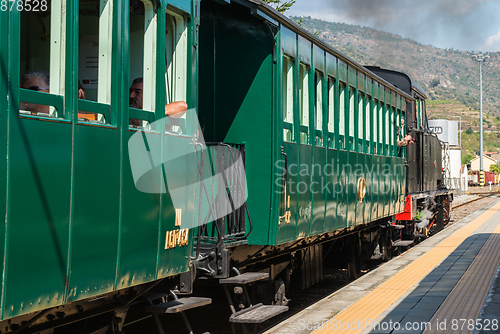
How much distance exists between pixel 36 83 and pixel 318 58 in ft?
16.0

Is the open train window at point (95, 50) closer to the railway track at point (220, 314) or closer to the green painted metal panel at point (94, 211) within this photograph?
the green painted metal panel at point (94, 211)

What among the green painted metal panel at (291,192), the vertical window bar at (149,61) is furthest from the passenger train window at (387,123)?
the vertical window bar at (149,61)

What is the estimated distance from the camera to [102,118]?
3693mm

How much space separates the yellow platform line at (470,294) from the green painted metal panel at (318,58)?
11.6 ft

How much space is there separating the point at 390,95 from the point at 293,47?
6009 millimetres

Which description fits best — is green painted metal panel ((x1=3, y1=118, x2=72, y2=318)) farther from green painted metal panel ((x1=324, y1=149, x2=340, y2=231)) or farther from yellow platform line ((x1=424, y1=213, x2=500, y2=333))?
green painted metal panel ((x1=324, y1=149, x2=340, y2=231))

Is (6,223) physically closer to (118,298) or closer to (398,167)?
(118,298)

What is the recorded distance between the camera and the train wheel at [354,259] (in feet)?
34.8

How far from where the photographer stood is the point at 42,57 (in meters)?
3.48

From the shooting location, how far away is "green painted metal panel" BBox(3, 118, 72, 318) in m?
2.88

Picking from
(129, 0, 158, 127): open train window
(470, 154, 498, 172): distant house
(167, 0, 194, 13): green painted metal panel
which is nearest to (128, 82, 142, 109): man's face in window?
(129, 0, 158, 127): open train window

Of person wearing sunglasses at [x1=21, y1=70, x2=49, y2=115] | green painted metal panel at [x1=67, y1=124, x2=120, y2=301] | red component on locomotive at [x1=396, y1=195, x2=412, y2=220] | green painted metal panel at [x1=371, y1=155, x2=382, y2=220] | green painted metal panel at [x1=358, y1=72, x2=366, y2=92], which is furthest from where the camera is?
red component on locomotive at [x1=396, y1=195, x2=412, y2=220]

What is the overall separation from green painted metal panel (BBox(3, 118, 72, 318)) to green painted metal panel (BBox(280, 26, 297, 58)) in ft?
11.6

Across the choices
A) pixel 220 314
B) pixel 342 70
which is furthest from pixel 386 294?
pixel 342 70
